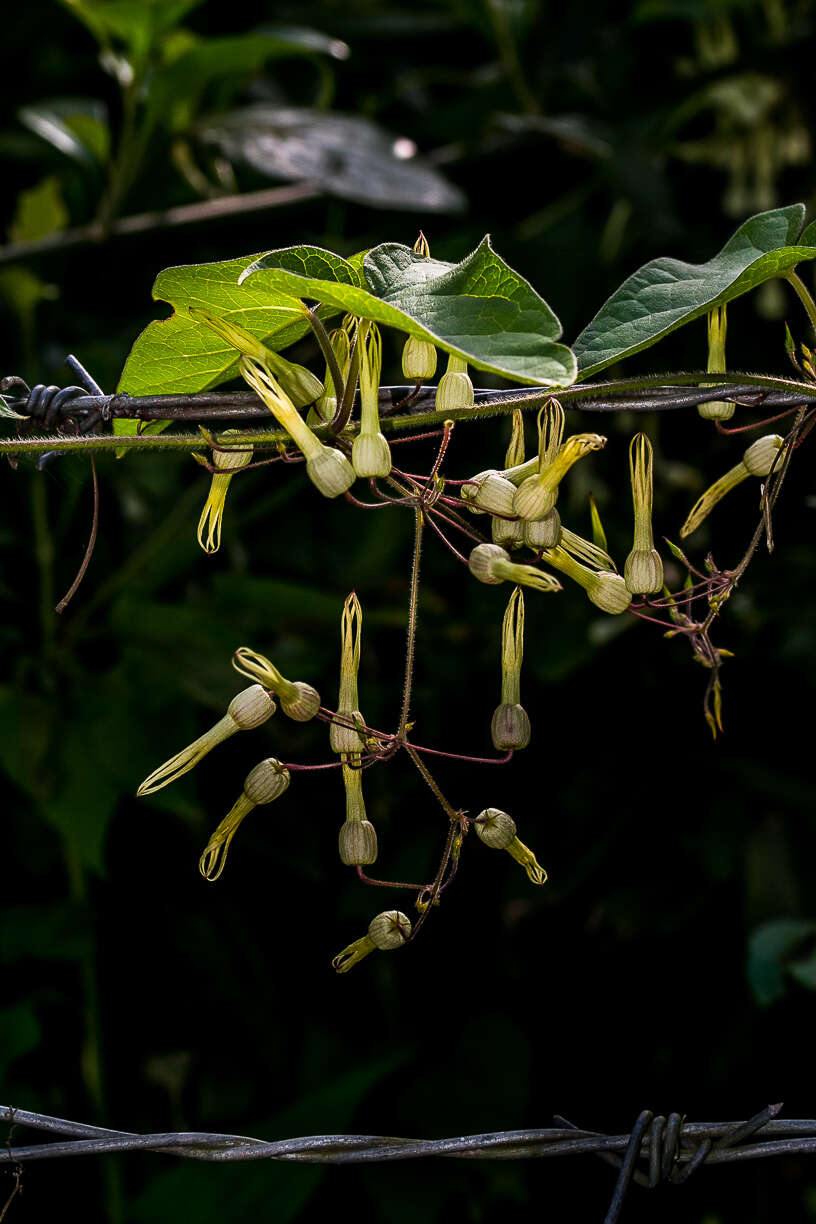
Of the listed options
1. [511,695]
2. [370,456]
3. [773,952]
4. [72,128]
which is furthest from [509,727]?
[72,128]

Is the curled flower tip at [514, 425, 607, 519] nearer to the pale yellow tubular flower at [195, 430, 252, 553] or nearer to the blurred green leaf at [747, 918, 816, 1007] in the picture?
the pale yellow tubular flower at [195, 430, 252, 553]

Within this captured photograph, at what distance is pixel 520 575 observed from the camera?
1.52 feet

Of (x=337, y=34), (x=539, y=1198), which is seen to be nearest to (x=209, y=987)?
(x=539, y=1198)

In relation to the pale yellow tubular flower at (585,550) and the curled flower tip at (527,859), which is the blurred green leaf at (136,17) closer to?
the pale yellow tubular flower at (585,550)

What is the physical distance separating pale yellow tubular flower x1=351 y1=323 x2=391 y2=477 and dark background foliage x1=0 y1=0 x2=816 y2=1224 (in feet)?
2.56

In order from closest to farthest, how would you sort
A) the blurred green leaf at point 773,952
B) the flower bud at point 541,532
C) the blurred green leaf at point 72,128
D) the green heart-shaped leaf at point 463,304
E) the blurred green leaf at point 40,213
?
the green heart-shaped leaf at point 463,304
the flower bud at point 541,532
the blurred green leaf at point 773,952
the blurred green leaf at point 40,213
the blurred green leaf at point 72,128

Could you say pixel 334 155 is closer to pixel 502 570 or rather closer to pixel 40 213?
pixel 40 213

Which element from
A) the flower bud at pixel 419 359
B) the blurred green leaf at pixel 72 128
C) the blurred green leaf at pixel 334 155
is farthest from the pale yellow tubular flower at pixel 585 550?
the blurred green leaf at pixel 72 128

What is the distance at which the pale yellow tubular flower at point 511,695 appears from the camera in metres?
0.52

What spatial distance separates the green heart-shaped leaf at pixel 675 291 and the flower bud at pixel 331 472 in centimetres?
10

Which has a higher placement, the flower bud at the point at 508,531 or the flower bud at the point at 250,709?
the flower bud at the point at 508,531

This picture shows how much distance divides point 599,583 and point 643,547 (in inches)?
1.1

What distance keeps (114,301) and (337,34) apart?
0.50 meters

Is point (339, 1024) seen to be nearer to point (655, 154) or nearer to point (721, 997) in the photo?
point (721, 997)
